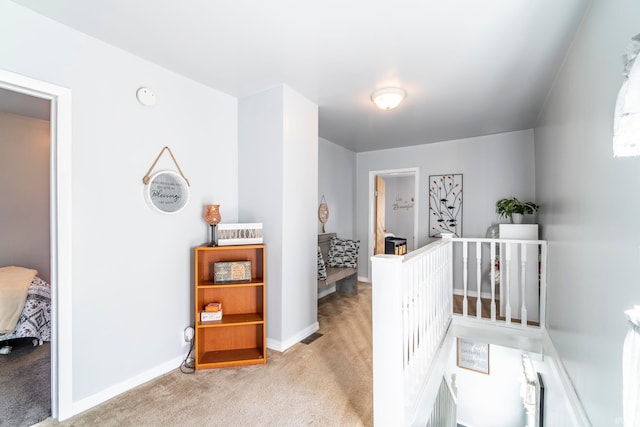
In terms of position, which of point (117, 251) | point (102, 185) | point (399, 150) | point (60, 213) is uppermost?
point (399, 150)

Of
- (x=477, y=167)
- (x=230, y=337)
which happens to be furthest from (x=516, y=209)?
(x=230, y=337)

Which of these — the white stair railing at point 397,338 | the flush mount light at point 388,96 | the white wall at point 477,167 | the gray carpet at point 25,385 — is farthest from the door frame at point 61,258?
the white wall at point 477,167

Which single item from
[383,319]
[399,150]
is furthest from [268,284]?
[399,150]

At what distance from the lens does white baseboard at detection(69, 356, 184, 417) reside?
1738 millimetres

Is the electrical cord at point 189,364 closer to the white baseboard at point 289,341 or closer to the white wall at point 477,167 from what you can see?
the white baseboard at point 289,341

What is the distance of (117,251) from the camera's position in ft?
6.33

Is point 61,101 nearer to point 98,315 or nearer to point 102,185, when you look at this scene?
point 102,185

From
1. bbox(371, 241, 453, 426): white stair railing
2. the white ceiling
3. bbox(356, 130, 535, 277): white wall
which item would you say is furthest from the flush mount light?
bbox(356, 130, 535, 277): white wall

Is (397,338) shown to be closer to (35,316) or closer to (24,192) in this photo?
(35,316)

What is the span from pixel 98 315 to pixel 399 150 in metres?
4.32

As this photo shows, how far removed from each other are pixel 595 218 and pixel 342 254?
9.59 ft

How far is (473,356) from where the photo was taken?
393cm

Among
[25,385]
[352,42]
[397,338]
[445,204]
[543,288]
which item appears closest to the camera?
[397,338]

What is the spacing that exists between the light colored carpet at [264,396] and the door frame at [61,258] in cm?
21
